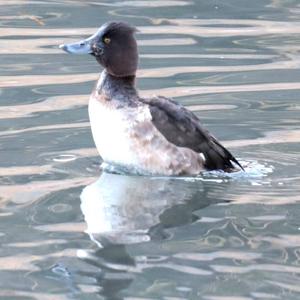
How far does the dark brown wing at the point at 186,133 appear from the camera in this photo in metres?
8.90

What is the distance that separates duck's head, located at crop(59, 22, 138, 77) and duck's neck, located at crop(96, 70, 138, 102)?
36 mm

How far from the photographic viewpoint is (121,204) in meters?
8.26

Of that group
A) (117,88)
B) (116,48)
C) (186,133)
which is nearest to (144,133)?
(186,133)

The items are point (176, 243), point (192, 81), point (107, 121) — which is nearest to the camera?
point (176, 243)

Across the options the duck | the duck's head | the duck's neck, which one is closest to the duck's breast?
the duck

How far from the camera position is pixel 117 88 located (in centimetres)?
909

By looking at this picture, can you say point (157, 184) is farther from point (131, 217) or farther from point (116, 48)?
point (116, 48)

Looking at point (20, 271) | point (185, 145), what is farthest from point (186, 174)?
point (20, 271)

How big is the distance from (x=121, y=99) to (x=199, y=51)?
4.28 meters

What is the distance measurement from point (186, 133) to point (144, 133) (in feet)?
1.00

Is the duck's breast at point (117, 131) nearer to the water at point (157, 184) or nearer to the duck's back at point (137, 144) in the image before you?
the duck's back at point (137, 144)

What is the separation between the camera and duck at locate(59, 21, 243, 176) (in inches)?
347

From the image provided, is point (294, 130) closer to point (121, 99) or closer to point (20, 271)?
point (121, 99)

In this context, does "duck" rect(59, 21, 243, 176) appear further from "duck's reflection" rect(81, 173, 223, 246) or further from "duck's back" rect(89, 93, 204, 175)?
"duck's reflection" rect(81, 173, 223, 246)
